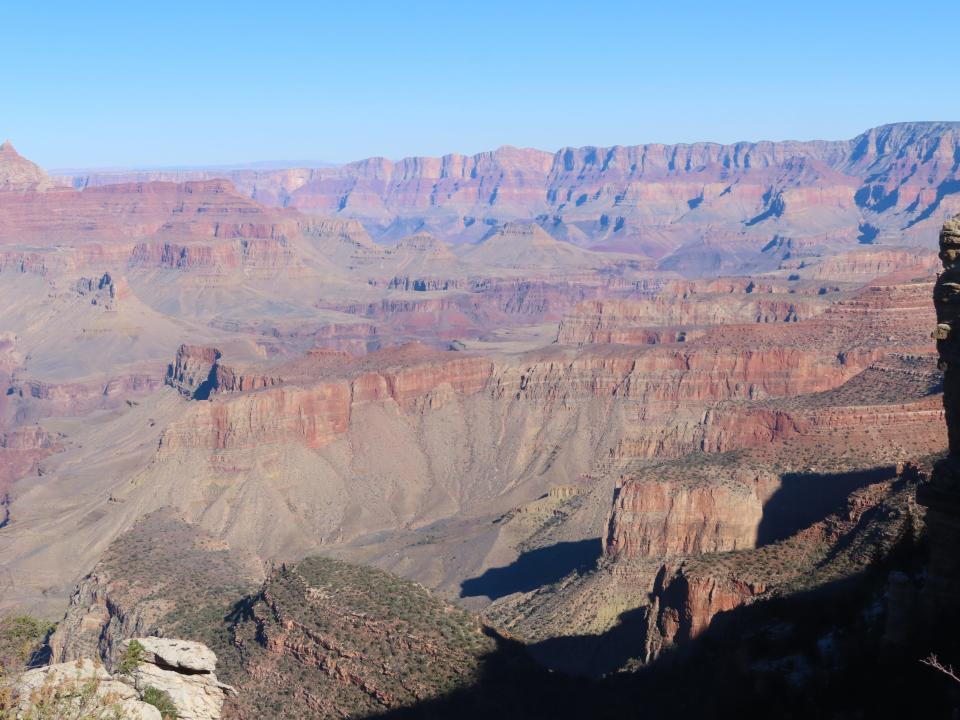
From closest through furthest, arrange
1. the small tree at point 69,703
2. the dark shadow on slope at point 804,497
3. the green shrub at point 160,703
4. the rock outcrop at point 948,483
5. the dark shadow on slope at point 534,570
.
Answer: the small tree at point 69,703, the rock outcrop at point 948,483, the green shrub at point 160,703, the dark shadow on slope at point 804,497, the dark shadow on slope at point 534,570

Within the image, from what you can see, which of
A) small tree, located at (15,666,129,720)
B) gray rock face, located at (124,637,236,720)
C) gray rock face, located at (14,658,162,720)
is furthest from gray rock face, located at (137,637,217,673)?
small tree, located at (15,666,129,720)

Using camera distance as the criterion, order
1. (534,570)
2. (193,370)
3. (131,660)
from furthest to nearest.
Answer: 1. (193,370)
2. (534,570)
3. (131,660)

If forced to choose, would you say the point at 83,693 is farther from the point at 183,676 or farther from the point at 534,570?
the point at 534,570

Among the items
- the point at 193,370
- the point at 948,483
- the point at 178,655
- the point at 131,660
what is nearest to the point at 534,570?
the point at 178,655

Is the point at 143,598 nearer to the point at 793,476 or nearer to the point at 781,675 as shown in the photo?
the point at 793,476

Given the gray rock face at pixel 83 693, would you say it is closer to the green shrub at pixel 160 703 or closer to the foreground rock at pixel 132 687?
the foreground rock at pixel 132 687

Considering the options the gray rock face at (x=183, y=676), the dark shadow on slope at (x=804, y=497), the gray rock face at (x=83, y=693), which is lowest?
the dark shadow on slope at (x=804, y=497)

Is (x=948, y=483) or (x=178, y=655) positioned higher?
(x=948, y=483)

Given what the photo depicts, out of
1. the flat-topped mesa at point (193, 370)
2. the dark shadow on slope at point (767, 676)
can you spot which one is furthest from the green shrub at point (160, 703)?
the flat-topped mesa at point (193, 370)
